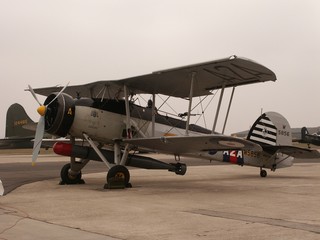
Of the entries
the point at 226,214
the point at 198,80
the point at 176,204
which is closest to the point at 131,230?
the point at 226,214

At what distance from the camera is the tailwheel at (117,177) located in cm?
1106

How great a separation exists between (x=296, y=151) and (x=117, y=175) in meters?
7.65

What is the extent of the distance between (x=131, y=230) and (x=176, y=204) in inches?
109

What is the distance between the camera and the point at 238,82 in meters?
12.3

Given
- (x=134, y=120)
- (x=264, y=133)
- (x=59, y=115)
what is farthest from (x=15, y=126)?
(x=59, y=115)

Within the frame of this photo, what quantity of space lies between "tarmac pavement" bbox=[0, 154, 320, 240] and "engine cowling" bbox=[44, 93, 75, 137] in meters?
1.76

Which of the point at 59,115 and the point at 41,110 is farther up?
the point at 41,110

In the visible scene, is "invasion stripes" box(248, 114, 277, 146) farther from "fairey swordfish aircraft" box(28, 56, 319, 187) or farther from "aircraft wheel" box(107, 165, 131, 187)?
"aircraft wheel" box(107, 165, 131, 187)

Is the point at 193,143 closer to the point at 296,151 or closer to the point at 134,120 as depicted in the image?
the point at 134,120

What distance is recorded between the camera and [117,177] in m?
11.2

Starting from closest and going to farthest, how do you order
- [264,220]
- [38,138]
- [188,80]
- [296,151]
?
[264,220]
[38,138]
[188,80]
[296,151]

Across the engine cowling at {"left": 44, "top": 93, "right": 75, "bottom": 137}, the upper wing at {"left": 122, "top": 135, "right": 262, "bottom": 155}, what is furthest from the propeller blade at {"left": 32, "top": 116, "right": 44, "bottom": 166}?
the upper wing at {"left": 122, "top": 135, "right": 262, "bottom": 155}

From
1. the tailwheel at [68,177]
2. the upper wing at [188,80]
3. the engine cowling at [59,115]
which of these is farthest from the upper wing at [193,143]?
the tailwheel at [68,177]

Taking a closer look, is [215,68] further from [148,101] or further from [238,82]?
[148,101]
